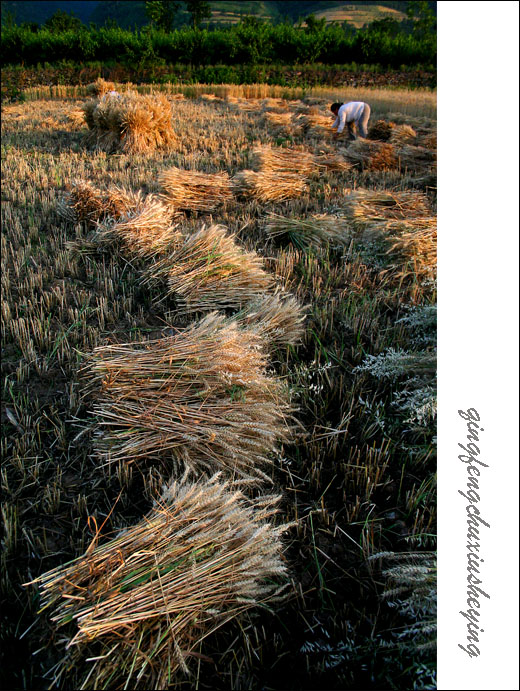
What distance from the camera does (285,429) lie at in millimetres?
1683

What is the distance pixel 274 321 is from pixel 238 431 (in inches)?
30.3

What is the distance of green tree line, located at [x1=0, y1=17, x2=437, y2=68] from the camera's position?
20.2 meters

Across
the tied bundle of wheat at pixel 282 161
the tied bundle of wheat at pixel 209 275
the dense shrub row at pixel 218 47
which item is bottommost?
the tied bundle of wheat at pixel 209 275

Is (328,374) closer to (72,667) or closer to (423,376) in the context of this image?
(423,376)

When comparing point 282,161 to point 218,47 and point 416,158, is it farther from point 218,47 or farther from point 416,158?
point 218,47

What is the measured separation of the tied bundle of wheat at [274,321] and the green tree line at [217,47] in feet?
68.9

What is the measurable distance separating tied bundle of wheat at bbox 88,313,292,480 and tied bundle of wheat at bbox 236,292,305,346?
0.81 ft

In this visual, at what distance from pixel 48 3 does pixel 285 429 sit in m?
241

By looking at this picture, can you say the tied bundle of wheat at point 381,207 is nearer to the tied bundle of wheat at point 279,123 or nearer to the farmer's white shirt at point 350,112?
the farmer's white shirt at point 350,112

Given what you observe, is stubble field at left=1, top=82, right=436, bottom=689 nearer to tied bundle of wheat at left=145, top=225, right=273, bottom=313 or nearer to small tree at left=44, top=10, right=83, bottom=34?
tied bundle of wheat at left=145, top=225, right=273, bottom=313

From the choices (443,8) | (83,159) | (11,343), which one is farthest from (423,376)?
(83,159)

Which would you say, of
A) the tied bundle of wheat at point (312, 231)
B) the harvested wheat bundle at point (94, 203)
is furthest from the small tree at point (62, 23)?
the tied bundle of wheat at point (312, 231)

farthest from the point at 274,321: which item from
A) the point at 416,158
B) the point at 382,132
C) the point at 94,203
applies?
the point at 382,132

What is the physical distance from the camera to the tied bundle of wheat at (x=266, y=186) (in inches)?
174
